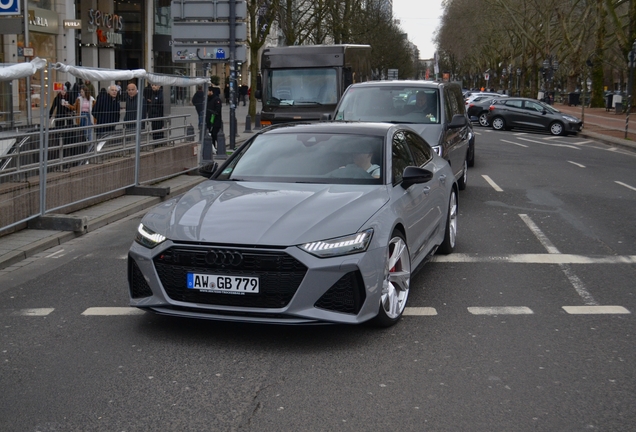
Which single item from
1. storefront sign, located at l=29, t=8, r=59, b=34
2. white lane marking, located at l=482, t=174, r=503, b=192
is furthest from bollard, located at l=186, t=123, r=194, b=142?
storefront sign, located at l=29, t=8, r=59, b=34

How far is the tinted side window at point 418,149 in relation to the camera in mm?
8234

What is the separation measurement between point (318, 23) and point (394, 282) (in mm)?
39027

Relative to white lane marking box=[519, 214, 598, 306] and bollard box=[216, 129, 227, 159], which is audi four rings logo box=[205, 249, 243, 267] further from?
bollard box=[216, 129, 227, 159]

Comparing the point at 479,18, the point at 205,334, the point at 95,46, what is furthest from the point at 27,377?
the point at 479,18

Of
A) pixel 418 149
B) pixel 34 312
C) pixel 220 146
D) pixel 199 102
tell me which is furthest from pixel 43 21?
pixel 34 312

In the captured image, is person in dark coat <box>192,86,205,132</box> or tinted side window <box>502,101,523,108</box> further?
tinted side window <box>502,101,523,108</box>

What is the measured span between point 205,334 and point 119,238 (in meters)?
4.73

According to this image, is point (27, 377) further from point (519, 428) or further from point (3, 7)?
point (3, 7)

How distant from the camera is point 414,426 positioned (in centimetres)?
448

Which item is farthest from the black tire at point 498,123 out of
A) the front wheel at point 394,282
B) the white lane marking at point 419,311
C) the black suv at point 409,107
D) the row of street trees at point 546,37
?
the front wheel at point 394,282

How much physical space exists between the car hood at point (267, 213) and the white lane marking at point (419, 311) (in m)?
0.93

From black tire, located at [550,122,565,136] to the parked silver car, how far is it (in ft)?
104

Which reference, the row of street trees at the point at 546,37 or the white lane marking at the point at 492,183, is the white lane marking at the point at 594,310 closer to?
the white lane marking at the point at 492,183

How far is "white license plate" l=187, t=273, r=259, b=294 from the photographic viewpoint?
5750mm
